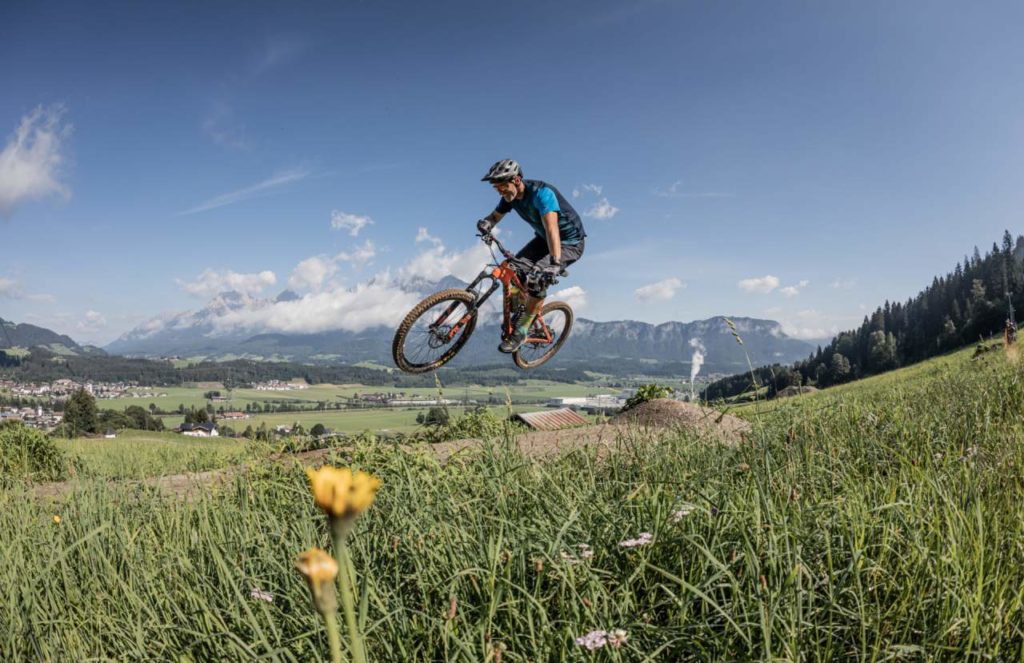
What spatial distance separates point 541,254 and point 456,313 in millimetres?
1729

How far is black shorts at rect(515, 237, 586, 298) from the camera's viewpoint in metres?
9.52

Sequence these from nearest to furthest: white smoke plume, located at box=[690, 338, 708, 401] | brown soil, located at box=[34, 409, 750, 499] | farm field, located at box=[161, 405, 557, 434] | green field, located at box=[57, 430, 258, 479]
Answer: brown soil, located at box=[34, 409, 750, 499]
white smoke plume, located at box=[690, 338, 708, 401]
green field, located at box=[57, 430, 258, 479]
farm field, located at box=[161, 405, 557, 434]

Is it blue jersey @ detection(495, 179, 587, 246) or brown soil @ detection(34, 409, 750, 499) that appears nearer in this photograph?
brown soil @ detection(34, 409, 750, 499)

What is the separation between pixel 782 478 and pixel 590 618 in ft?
5.96

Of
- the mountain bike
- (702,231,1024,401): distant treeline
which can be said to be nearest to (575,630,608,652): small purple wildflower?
the mountain bike

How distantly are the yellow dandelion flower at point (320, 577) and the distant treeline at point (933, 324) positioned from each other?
108203mm

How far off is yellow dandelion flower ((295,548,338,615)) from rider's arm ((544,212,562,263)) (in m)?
8.51

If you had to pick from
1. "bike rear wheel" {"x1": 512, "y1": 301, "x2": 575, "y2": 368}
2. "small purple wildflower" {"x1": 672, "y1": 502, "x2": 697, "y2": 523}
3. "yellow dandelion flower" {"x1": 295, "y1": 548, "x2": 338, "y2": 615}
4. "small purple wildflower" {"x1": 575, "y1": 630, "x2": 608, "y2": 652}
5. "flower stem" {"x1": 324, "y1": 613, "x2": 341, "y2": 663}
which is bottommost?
"small purple wildflower" {"x1": 575, "y1": 630, "x2": 608, "y2": 652}

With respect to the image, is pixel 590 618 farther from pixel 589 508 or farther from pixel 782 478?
pixel 782 478

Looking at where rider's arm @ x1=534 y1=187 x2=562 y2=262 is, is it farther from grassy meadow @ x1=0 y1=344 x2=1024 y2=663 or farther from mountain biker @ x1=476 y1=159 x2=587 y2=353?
grassy meadow @ x1=0 y1=344 x2=1024 y2=663

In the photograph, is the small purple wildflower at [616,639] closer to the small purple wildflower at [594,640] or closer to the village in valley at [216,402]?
the small purple wildflower at [594,640]

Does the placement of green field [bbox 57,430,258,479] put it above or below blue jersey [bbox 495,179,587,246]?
below

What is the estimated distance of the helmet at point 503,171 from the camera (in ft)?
29.5

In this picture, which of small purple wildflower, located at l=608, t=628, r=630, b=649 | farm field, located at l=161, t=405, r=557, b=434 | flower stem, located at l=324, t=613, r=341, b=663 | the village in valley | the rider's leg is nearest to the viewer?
flower stem, located at l=324, t=613, r=341, b=663
